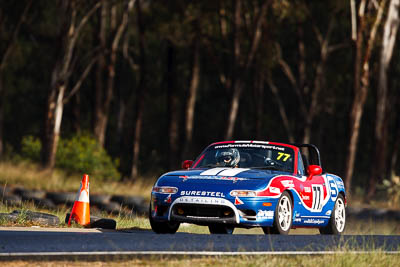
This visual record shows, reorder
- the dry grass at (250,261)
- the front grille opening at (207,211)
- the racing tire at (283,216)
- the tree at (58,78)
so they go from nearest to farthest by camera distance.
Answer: the dry grass at (250,261) < the front grille opening at (207,211) < the racing tire at (283,216) < the tree at (58,78)

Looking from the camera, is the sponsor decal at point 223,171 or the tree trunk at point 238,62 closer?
the sponsor decal at point 223,171

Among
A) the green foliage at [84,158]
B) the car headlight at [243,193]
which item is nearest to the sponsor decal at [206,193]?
the car headlight at [243,193]

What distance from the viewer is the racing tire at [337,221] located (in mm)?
15219

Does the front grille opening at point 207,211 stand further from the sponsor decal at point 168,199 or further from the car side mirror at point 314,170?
the car side mirror at point 314,170

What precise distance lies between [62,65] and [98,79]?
24.5 ft

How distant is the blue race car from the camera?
12.8 m

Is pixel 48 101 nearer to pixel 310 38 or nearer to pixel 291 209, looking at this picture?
pixel 291 209

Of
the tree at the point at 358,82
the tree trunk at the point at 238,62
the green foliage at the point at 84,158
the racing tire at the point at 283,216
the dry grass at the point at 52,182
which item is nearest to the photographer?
the racing tire at the point at 283,216

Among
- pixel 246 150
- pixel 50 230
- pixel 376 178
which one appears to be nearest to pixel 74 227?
pixel 50 230

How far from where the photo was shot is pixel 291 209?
45.0ft

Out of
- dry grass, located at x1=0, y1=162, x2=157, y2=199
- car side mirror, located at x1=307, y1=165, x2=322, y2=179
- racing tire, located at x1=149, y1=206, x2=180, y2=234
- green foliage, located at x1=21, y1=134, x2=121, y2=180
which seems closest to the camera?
racing tire, located at x1=149, y1=206, x2=180, y2=234

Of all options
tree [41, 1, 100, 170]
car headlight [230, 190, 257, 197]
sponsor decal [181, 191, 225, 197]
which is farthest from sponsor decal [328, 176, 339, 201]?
tree [41, 1, 100, 170]

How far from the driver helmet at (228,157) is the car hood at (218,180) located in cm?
67

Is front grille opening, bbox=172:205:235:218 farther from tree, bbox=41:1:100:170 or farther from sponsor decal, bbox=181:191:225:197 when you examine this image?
tree, bbox=41:1:100:170
